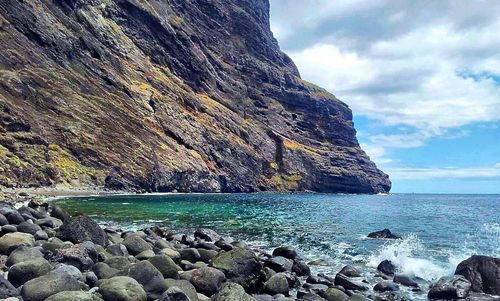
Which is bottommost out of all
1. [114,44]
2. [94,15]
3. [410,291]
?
[410,291]

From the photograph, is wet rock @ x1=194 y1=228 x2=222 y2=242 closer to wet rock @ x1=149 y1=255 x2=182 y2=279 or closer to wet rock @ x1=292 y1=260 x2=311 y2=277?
wet rock @ x1=292 y1=260 x2=311 y2=277

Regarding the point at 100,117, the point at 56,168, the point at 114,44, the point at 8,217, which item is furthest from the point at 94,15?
the point at 8,217

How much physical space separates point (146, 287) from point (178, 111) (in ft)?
466

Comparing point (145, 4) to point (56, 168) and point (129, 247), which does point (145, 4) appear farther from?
point (129, 247)

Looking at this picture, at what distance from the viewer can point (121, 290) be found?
13.2 m

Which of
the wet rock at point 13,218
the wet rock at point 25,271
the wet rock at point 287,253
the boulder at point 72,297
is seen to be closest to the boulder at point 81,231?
the wet rock at point 13,218

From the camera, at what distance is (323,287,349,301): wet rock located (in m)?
17.0

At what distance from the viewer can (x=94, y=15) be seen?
6014 inches

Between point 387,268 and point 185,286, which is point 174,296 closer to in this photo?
point 185,286

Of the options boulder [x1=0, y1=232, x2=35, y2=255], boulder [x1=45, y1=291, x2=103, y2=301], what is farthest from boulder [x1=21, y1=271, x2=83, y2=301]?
A: boulder [x1=0, y1=232, x2=35, y2=255]

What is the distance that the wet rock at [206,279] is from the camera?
1591 cm

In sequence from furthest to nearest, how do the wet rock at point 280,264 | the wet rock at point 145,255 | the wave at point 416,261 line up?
the wave at point 416,261
the wet rock at point 280,264
the wet rock at point 145,255

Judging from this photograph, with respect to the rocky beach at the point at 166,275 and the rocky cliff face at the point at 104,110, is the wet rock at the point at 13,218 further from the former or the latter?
the rocky cliff face at the point at 104,110

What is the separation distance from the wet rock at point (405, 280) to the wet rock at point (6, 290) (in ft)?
56.5
